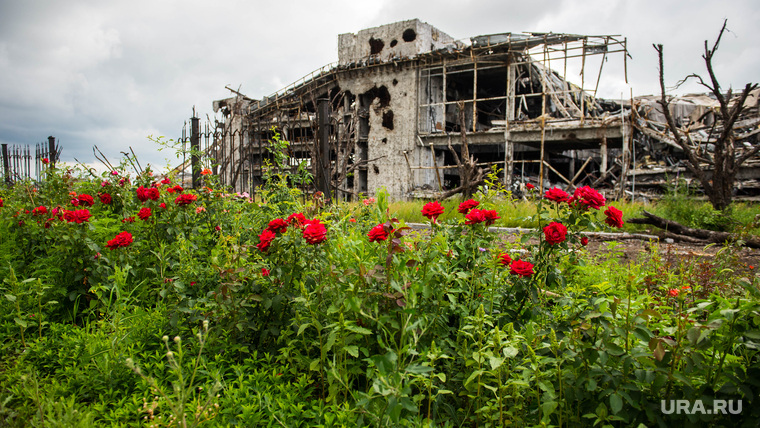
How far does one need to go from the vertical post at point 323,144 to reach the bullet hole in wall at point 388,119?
13.3m

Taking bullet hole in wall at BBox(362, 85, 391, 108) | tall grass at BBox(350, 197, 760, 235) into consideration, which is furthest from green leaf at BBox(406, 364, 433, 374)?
bullet hole in wall at BBox(362, 85, 391, 108)

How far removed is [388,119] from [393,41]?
3492mm

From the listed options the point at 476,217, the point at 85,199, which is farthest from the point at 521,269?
the point at 85,199

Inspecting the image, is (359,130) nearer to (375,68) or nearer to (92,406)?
(375,68)

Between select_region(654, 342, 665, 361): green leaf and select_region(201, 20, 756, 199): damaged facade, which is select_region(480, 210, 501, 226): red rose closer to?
select_region(654, 342, 665, 361): green leaf

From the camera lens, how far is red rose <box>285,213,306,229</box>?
2.24 m

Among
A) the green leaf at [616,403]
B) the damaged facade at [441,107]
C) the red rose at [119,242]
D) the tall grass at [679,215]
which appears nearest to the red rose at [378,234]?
the green leaf at [616,403]

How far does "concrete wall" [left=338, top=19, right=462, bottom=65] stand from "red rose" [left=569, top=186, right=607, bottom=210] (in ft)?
55.5

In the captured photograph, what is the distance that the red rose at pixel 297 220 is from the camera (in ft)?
7.36

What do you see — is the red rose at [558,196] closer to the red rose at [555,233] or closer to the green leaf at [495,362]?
the red rose at [555,233]

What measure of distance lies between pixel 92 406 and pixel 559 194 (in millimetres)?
2535

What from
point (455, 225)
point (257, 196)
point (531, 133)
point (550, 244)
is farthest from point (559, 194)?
point (531, 133)

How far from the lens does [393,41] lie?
19.0 meters

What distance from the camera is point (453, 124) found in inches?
792
